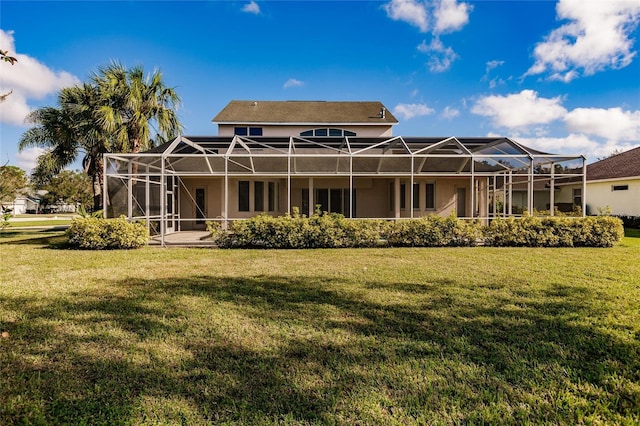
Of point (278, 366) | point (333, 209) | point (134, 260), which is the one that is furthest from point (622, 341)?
point (333, 209)

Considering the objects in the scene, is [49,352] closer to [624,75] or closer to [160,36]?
[160,36]

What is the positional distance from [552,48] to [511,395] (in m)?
17.5

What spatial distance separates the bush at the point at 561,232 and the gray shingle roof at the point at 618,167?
12.6 m

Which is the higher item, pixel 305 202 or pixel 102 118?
pixel 102 118

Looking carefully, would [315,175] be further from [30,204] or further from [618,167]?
[30,204]

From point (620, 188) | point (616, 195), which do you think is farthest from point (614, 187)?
point (616, 195)

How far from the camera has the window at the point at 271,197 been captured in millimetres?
18109

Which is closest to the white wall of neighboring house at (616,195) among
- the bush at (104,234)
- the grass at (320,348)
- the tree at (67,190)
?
the grass at (320,348)

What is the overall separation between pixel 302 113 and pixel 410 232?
55.3 feet

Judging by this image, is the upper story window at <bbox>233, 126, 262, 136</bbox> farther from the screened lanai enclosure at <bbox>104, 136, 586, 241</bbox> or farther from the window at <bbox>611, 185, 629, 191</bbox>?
the window at <bbox>611, 185, 629, 191</bbox>

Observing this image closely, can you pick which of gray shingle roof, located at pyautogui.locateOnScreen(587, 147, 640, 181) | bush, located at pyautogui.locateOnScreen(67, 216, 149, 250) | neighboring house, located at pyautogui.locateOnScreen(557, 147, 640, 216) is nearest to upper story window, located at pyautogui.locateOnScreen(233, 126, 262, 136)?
bush, located at pyautogui.locateOnScreen(67, 216, 149, 250)

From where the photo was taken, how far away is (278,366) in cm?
324

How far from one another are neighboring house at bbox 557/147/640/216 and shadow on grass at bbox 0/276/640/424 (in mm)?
19098

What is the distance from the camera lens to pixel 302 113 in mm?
25734
